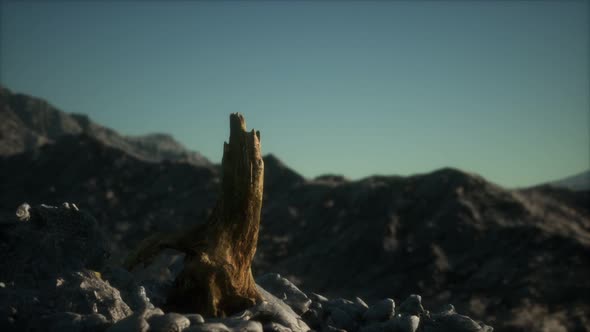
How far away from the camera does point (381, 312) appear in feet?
19.3

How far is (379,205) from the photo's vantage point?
23844 mm

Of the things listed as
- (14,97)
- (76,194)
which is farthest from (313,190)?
(14,97)

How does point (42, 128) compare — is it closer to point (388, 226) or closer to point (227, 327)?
point (388, 226)

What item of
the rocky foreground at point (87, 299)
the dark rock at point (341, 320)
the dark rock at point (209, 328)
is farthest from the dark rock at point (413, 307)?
the dark rock at point (209, 328)

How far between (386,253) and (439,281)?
2756 mm

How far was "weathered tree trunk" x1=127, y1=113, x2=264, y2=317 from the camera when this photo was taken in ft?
16.5

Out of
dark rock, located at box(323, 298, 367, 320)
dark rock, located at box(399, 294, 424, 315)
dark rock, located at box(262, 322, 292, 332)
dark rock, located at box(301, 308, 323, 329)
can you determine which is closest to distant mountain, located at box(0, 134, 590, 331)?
dark rock, located at box(399, 294, 424, 315)

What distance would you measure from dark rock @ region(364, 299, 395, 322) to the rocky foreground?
1cm

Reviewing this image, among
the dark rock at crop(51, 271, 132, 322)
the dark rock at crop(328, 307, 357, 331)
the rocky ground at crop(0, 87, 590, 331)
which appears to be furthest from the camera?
the rocky ground at crop(0, 87, 590, 331)

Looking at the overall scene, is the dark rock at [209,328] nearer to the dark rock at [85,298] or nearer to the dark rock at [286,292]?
the dark rock at [85,298]

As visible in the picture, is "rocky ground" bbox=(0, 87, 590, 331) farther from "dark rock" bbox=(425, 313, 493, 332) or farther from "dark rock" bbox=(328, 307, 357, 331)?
"dark rock" bbox=(425, 313, 493, 332)

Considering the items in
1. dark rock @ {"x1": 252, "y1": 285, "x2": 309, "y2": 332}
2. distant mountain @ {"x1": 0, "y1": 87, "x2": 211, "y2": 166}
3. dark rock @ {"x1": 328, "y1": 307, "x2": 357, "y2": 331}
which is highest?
distant mountain @ {"x1": 0, "y1": 87, "x2": 211, "y2": 166}

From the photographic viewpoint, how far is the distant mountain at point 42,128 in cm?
4245

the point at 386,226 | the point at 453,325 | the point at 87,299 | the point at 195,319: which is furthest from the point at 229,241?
the point at 386,226
